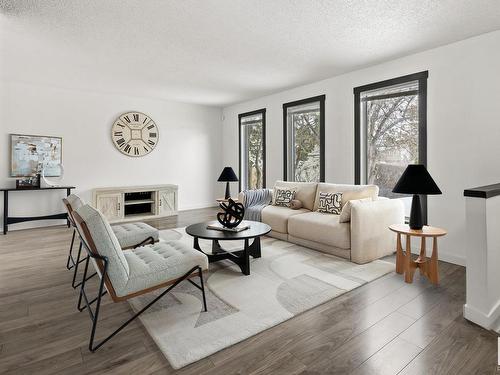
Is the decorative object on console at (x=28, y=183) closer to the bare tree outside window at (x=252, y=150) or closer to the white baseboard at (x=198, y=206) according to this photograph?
the white baseboard at (x=198, y=206)

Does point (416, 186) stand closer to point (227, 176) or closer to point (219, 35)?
point (219, 35)

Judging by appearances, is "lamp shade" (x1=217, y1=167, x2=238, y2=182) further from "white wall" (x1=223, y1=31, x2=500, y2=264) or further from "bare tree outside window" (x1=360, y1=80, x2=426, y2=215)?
"white wall" (x1=223, y1=31, x2=500, y2=264)

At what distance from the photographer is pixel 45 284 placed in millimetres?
2934

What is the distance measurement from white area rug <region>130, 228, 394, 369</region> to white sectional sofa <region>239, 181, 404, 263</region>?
0.16 m

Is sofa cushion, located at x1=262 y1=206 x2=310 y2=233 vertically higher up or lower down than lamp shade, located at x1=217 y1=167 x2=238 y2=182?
lower down

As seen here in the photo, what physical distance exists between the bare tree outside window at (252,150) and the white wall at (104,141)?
907 mm

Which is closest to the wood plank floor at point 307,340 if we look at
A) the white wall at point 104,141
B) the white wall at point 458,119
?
the white wall at point 458,119

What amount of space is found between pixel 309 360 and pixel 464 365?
89cm

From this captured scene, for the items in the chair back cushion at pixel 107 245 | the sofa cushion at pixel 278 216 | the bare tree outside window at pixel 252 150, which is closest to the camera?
the chair back cushion at pixel 107 245

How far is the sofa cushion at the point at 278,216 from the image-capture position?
4406 millimetres

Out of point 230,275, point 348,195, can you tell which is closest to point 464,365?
point 230,275

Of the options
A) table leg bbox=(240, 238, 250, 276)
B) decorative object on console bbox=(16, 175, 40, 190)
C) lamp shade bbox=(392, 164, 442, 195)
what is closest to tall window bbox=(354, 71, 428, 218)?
lamp shade bbox=(392, 164, 442, 195)

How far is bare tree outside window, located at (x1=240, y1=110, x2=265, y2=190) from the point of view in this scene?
681 centimetres

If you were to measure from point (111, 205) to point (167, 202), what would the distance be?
1145 mm
